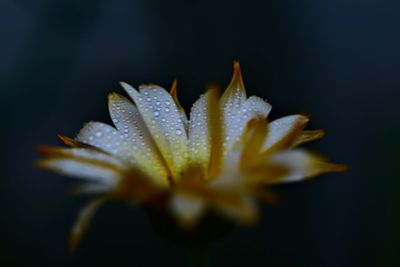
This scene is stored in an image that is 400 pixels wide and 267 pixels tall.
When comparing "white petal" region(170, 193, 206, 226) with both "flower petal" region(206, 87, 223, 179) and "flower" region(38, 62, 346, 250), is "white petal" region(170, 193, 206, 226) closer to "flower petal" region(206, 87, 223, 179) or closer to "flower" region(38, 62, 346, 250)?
→ "flower" region(38, 62, 346, 250)

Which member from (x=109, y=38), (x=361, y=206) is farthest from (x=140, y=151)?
(x=109, y=38)

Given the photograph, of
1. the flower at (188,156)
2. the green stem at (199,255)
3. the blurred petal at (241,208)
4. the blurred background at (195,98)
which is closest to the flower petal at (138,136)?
the flower at (188,156)

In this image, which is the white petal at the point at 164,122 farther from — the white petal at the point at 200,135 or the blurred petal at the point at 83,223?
the blurred petal at the point at 83,223

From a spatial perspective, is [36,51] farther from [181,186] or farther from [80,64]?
[181,186]

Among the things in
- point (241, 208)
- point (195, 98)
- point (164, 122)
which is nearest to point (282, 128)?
point (164, 122)

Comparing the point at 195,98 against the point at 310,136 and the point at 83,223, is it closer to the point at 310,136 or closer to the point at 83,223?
the point at 310,136

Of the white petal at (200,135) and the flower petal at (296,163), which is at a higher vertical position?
the flower petal at (296,163)
